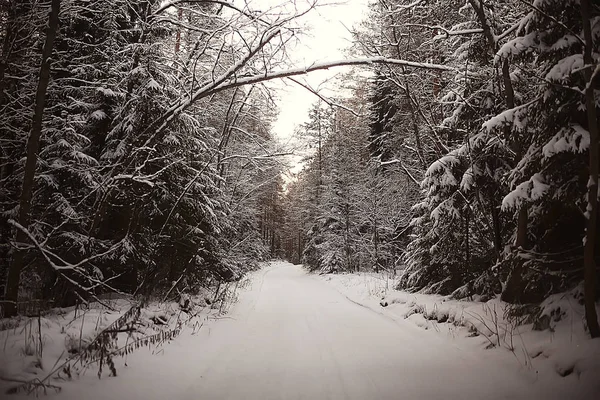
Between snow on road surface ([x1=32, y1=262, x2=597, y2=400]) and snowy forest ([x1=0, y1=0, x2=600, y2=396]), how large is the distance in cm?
109

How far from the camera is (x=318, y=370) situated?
12.8 feet

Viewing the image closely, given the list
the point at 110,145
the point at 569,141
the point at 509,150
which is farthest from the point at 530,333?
the point at 110,145

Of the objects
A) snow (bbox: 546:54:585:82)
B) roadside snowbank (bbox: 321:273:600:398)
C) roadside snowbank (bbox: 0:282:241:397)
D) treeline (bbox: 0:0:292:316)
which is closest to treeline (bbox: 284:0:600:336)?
snow (bbox: 546:54:585:82)

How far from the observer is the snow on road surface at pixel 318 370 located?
10.3 feet

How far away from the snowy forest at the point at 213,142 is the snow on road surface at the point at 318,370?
109 centimetres

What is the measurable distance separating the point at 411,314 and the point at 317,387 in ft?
13.9

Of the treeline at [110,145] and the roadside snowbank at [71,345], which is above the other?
the treeline at [110,145]

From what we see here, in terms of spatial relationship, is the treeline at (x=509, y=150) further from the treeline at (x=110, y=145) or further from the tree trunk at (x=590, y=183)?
the treeline at (x=110, y=145)

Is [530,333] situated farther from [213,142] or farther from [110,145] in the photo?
[213,142]

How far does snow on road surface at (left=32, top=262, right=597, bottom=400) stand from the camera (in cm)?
315

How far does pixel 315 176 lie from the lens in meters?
28.4

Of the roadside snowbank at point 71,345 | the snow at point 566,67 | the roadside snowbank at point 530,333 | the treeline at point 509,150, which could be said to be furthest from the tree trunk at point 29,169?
the snow at point 566,67

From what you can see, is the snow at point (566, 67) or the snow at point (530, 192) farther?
the snow at point (530, 192)

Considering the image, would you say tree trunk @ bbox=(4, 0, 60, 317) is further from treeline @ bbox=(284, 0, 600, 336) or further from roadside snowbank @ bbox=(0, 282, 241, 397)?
treeline @ bbox=(284, 0, 600, 336)
